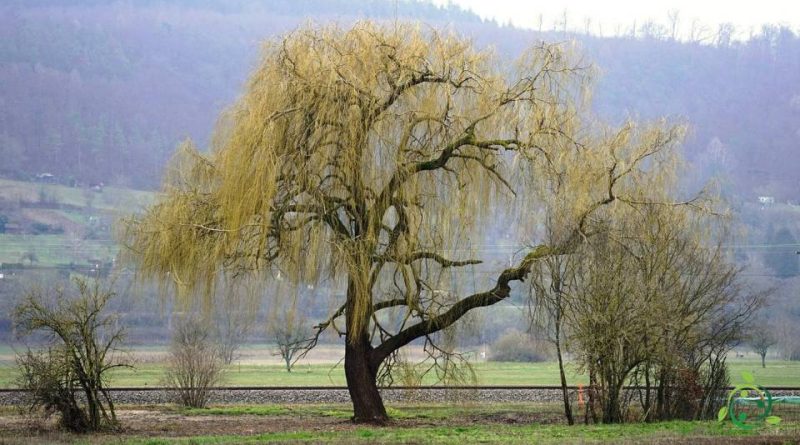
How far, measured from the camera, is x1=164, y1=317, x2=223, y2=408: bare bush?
31.0 metres

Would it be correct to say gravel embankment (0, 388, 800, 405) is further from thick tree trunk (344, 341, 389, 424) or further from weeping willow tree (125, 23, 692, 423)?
weeping willow tree (125, 23, 692, 423)

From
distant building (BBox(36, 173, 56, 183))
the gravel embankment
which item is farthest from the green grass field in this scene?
distant building (BBox(36, 173, 56, 183))

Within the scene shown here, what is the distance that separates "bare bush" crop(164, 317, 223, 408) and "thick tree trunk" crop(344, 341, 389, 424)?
8.51m

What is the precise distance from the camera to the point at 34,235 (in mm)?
138250

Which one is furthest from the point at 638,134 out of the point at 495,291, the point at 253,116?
the point at 253,116

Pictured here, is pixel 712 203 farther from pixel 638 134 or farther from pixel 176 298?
pixel 176 298

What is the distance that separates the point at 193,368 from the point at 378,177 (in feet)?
39.8

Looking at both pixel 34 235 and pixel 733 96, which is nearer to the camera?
pixel 34 235

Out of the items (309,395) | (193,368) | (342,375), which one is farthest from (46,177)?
(193,368)

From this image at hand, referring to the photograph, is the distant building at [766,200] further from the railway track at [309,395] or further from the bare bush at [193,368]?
the bare bush at [193,368]

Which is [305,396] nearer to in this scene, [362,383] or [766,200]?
[362,383]

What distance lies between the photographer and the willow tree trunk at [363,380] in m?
23.0

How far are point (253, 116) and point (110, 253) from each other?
106877mm

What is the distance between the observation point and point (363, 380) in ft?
75.9
